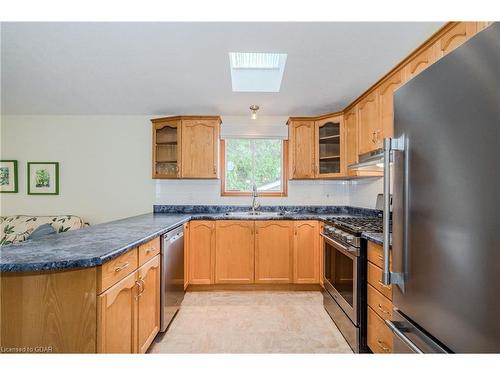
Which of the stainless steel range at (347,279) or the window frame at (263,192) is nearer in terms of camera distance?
the stainless steel range at (347,279)

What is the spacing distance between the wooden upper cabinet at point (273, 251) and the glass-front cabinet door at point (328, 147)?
0.90 meters

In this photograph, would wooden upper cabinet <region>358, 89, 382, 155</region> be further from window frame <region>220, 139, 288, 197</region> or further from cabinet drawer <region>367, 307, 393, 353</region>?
cabinet drawer <region>367, 307, 393, 353</region>

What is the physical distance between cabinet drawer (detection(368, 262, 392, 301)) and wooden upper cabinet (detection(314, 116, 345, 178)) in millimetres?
1700

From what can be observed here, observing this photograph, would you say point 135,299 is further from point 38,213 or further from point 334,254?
point 38,213

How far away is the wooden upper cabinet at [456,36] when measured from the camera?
1443 mm

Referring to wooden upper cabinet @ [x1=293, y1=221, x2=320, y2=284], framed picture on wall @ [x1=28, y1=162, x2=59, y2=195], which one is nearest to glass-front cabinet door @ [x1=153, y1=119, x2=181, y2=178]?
framed picture on wall @ [x1=28, y1=162, x2=59, y2=195]

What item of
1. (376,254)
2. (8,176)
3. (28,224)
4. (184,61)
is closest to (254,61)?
(184,61)

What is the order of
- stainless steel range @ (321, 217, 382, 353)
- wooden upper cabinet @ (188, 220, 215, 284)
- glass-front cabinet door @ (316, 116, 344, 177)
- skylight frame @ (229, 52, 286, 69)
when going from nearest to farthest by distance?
stainless steel range @ (321, 217, 382, 353) < skylight frame @ (229, 52, 286, 69) < wooden upper cabinet @ (188, 220, 215, 284) < glass-front cabinet door @ (316, 116, 344, 177)

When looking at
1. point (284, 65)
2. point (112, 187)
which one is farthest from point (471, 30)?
point (112, 187)

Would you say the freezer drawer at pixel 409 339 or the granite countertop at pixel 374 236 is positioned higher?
the granite countertop at pixel 374 236

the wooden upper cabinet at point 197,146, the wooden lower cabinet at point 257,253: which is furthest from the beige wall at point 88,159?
the wooden lower cabinet at point 257,253

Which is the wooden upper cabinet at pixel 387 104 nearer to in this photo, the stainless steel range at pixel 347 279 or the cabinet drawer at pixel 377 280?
the stainless steel range at pixel 347 279

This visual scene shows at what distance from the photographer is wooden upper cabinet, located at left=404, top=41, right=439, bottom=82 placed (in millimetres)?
1723
